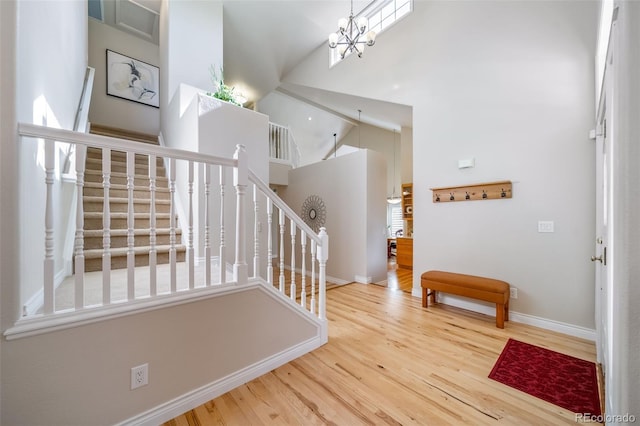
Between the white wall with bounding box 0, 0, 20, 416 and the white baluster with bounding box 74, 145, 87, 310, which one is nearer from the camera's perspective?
the white wall with bounding box 0, 0, 20, 416

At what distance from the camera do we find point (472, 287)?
9.80ft

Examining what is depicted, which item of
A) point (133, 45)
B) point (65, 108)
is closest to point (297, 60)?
point (133, 45)

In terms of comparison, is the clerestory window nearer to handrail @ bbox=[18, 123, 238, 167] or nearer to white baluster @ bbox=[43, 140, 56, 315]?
handrail @ bbox=[18, 123, 238, 167]

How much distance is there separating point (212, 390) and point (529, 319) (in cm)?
340

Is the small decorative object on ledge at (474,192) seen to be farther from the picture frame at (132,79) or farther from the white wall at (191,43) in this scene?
the picture frame at (132,79)

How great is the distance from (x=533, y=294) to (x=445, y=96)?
2.77m

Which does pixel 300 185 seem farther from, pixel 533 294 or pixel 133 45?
pixel 133 45

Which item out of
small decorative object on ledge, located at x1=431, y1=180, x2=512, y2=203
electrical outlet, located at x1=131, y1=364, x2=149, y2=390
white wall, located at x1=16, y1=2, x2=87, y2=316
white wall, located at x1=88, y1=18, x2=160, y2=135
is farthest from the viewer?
white wall, located at x1=88, y1=18, x2=160, y2=135

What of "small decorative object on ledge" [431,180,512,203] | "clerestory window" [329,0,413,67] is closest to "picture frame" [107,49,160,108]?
"clerestory window" [329,0,413,67]

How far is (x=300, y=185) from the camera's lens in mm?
6031

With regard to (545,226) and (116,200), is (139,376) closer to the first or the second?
(116,200)

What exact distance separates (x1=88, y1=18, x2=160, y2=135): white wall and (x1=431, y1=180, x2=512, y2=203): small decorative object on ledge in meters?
5.63

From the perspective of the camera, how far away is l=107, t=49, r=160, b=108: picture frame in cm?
555

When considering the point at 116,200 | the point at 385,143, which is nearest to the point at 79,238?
the point at 116,200
